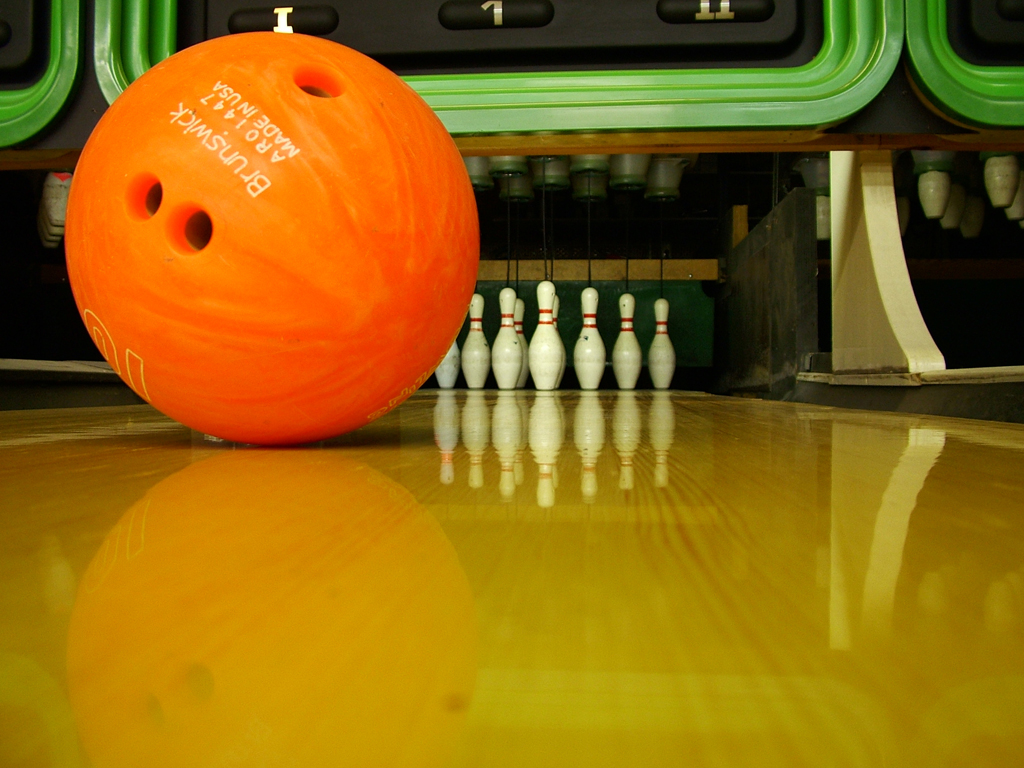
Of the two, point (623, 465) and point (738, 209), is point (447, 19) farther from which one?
point (738, 209)

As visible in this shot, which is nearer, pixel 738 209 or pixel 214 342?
pixel 214 342

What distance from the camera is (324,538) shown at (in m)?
0.42

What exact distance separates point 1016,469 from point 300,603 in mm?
661

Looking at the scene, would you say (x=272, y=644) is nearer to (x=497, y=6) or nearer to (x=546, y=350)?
(x=497, y=6)

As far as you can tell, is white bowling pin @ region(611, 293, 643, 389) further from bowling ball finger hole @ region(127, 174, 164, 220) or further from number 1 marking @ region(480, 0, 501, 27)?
bowling ball finger hole @ region(127, 174, 164, 220)

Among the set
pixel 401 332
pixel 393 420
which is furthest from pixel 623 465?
pixel 393 420

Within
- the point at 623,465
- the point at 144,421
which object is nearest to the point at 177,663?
the point at 623,465

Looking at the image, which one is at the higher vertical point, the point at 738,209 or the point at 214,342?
the point at 738,209

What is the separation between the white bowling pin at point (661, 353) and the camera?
3545mm

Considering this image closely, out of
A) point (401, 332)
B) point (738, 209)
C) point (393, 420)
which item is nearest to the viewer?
point (401, 332)

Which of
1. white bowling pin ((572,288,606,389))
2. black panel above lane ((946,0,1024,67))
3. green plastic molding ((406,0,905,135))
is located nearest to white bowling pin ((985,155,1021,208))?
black panel above lane ((946,0,1024,67))

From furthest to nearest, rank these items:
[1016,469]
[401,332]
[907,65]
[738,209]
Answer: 1. [738,209]
2. [907,65]
3. [401,332]
4. [1016,469]

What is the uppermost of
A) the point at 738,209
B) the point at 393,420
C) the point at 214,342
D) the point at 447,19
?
the point at 447,19

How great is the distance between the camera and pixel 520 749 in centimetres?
18
